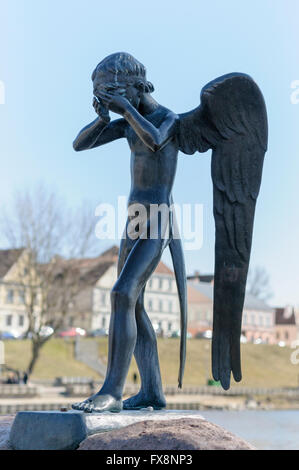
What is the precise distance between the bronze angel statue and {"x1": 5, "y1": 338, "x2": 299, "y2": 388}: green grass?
40047 mm

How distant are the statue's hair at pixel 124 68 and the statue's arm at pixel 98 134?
44cm

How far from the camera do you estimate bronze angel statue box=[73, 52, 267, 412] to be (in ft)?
21.7

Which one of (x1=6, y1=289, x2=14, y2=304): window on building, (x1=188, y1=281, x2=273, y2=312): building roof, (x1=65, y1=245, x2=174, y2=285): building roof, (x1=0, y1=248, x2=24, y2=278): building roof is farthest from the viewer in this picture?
(x1=188, y1=281, x2=273, y2=312): building roof

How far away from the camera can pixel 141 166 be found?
6.70 meters

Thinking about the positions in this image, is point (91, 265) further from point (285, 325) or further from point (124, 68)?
point (285, 325)

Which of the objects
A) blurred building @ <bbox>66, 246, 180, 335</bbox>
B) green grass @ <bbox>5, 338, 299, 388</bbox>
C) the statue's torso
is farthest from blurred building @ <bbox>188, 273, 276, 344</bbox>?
the statue's torso

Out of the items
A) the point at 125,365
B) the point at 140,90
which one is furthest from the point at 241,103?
the point at 125,365

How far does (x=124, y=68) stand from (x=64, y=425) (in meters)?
2.99

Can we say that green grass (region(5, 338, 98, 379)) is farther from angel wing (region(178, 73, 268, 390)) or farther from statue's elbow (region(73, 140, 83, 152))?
angel wing (region(178, 73, 268, 390))

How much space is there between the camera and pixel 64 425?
582cm

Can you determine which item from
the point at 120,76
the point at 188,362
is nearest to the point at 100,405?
the point at 120,76

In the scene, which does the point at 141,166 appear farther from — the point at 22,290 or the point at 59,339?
the point at 59,339
